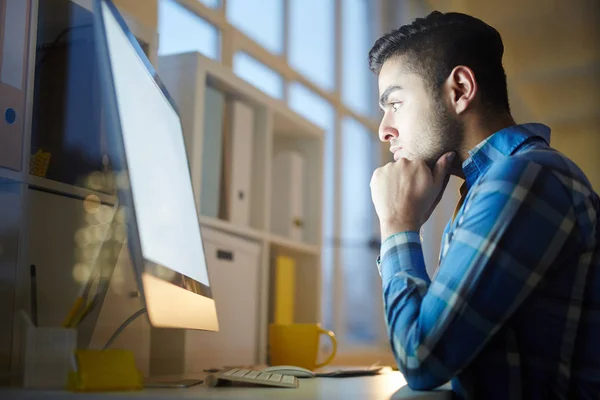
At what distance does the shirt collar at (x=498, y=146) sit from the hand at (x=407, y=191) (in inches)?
1.5

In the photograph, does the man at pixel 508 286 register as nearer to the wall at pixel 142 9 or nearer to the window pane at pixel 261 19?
the wall at pixel 142 9

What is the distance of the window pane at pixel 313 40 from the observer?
329cm

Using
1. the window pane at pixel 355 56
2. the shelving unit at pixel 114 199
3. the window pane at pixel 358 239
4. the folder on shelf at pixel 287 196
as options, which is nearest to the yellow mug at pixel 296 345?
the shelving unit at pixel 114 199

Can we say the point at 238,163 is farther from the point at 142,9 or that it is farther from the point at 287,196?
the point at 142,9

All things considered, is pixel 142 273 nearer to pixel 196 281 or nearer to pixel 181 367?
pixel 196 281

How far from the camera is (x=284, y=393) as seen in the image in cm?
81

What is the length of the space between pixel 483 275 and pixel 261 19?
2.29 meters

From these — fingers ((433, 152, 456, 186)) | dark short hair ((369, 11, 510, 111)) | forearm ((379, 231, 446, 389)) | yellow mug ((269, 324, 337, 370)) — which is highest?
dark short hair ((369, 11, 510, 111))

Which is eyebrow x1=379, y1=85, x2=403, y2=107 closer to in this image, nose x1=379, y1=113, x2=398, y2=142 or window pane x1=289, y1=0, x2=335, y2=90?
nose x1=379, y1=113, x2=398, y2=142

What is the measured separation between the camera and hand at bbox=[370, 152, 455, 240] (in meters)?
1.03

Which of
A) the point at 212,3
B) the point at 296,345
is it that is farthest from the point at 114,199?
the point at 212,3

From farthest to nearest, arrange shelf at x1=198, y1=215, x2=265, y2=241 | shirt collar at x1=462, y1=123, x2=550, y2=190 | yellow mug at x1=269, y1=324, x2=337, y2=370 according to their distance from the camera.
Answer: shelf at x1=198, y1=215, x2=265, y2=241 < yellow mug at x1=269, y1=324, x2=337, y2=370 < shirt collar at x1=462, y1=123, x2=550, y2=190

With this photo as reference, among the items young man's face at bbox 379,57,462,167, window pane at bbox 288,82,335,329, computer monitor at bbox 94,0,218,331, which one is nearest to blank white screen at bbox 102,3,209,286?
computer monitor at bbox 94,0,218,331

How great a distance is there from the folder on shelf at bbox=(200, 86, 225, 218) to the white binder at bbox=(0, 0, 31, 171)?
71 cm
